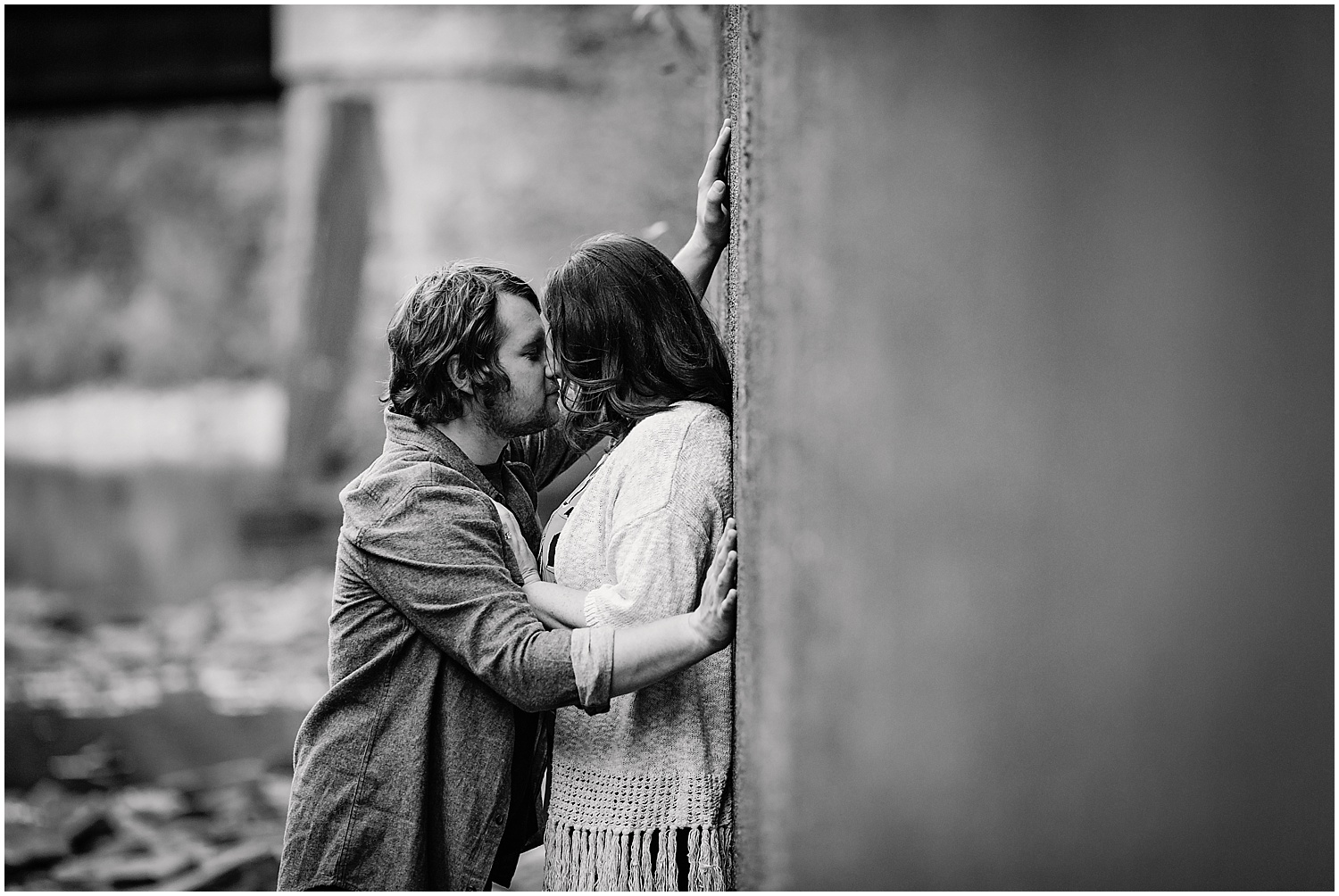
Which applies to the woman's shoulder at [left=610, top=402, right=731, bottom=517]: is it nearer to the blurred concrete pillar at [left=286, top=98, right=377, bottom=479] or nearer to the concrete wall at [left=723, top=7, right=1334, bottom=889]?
the concrete wall at [left=723, top=7, right=1334, bottom=889]

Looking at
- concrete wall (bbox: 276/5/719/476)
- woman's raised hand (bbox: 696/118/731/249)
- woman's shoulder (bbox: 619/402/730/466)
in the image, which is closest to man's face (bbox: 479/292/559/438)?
woman's shoulder (bbox: 619/402/730/466)

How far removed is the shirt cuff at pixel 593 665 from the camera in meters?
1.60

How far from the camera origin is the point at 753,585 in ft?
3.85

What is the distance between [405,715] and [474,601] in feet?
0.84

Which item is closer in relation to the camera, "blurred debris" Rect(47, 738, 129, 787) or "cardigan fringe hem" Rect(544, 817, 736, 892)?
"cardigan fringe hem" Rect(544, 817, 736, 892)

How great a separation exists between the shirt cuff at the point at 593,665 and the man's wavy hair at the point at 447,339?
52cm

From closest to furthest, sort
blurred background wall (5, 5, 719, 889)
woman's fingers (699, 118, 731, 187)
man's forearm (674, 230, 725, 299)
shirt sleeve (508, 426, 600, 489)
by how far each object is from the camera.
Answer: woman's fingers (699, 118, 731, 187), man's forearm (674, 230, 725, 299), shirt sleeve (508, 426, 600, 489), blurred background wall (5, 5, 719, 889)

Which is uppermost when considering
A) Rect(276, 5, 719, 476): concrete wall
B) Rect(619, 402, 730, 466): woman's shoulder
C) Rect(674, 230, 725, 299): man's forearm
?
Rect(276, 5, 719, 476): concrete wall

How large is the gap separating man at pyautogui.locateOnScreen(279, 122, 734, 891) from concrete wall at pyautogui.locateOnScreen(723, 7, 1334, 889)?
0.89 meters

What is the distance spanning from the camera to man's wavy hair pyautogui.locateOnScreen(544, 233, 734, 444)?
5.93 feet

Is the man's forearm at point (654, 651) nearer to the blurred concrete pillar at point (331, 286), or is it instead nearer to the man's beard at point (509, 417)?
the man's beard at point (509, 417)

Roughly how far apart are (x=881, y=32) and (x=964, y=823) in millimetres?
533

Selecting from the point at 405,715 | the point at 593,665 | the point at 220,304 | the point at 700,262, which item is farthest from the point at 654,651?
the point at 220,304

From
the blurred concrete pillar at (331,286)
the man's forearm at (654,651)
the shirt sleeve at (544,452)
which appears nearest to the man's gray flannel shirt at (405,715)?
the man's forearm at (654,651)
